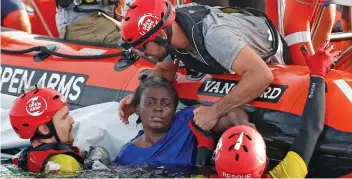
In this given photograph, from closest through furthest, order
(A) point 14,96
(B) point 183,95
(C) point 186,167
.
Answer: (C) point 186,167
(B) point 183,95
(A) point 14,96

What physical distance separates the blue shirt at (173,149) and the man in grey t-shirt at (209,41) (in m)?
0.18

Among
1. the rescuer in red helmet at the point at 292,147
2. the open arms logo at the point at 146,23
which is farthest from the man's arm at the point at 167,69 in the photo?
the rescuer in red helmet at the point at 292,147

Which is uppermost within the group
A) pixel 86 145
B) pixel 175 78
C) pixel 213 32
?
pixel 213 32

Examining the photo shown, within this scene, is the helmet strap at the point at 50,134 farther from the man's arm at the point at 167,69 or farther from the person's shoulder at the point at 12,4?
the person's shoulder at the point at 12,4

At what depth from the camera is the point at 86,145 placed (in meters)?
5.53

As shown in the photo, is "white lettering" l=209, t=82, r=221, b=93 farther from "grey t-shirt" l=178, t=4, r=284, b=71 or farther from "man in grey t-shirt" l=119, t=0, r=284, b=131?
"grey t-shirt" l=178, t=4, r=284, b=71

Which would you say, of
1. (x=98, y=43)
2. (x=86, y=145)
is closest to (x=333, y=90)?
(x=86, y=145)

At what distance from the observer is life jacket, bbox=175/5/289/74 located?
4.93m

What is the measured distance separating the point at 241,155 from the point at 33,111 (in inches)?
54.9

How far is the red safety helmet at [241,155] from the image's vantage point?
4.19 m

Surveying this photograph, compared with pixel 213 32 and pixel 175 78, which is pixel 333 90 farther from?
pixel 175 78

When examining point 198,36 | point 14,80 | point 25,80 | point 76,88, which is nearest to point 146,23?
point 198,36

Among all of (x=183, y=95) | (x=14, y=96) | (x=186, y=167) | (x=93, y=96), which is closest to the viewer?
(x=186, y=167)

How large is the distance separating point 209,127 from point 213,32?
0.56m
